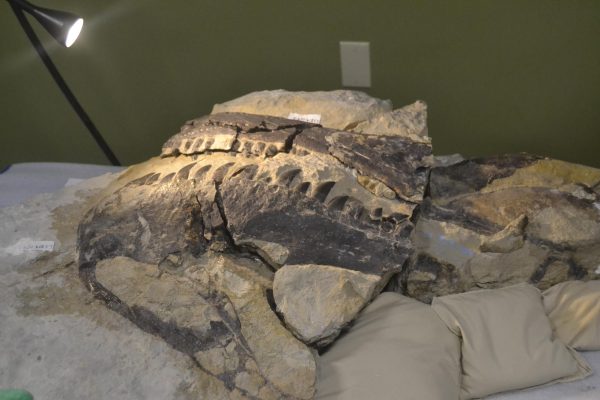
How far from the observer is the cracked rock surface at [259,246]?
6.07ft

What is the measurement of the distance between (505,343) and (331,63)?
149 centimetres

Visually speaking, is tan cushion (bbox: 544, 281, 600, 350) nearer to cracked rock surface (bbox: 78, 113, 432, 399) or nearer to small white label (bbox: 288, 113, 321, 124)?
cracked rock surface (bbox: 78, 113, 432, 399)

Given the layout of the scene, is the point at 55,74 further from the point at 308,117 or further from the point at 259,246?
the point at 259,246

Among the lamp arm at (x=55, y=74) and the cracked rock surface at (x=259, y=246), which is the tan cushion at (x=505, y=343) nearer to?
the cracked rock surface at (x=259, y=246)

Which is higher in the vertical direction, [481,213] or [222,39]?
[222,39]

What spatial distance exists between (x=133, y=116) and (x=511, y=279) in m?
2.00

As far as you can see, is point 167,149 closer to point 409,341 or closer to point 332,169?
point 332,169

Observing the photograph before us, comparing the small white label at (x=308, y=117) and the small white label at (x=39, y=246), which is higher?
the small white label at (x=308, y=117)

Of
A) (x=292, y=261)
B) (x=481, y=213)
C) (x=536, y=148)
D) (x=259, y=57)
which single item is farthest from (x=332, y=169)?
(x=536, y=148)

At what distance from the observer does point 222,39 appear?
9.99 ft

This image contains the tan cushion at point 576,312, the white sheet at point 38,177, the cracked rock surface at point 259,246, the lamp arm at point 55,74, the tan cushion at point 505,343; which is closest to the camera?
the cracked rock surface at point 259,246

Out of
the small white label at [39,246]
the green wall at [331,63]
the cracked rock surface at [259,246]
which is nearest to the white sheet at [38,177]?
the green wall at [331,63]

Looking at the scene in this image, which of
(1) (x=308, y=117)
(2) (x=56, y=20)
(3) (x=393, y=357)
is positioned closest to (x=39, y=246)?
(2) (x=56, y=20)

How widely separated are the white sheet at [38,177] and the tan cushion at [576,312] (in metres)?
1.92
